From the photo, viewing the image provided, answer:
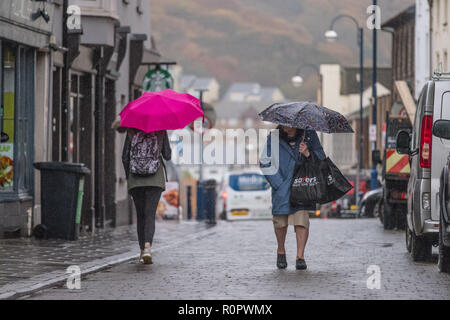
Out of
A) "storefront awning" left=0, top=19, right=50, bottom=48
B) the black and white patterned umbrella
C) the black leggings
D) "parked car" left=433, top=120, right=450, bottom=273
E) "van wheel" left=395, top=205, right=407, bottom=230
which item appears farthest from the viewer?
"van wheel" left=395, top=205, right=407, bottom=230

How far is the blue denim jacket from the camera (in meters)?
13.3

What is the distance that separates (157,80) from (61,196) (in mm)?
9648

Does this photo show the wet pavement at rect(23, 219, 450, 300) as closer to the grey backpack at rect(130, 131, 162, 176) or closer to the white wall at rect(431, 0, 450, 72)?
the grey backpack at rect(130, 131, 162, 176)

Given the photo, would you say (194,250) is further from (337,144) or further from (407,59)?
(337,144)

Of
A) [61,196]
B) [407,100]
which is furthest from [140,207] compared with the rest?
[407,100]

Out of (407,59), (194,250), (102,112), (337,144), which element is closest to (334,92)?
(337,144)

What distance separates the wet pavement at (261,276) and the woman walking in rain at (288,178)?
35 centimetres

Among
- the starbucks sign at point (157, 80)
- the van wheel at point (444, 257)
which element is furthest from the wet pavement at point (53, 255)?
the starbucks sign at point (157, 80)

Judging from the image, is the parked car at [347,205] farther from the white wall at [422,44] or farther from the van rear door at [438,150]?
the van rear door at [438,150]

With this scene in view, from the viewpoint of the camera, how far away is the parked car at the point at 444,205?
40.4ft

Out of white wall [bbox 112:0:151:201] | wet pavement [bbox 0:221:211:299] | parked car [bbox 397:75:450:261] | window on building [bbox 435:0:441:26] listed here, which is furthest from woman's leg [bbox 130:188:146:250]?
window on building [bbox 435:0:441:26]

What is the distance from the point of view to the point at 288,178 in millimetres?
13336

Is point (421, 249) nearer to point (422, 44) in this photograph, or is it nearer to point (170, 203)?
point (170, 203)

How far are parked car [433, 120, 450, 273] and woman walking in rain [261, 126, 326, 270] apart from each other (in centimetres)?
133
